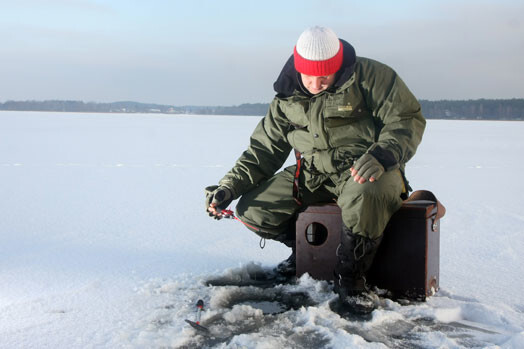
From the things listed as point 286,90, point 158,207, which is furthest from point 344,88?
point 158,207

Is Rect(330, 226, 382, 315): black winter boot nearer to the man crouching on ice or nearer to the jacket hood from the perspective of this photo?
the man crouching on ice

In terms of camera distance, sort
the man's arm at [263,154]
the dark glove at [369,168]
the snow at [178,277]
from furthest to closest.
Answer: the man's arm at [263,154], the dark glove at [369,168], the snow at [178,277]

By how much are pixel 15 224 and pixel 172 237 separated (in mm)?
1195

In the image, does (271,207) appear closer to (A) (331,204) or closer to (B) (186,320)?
(A) (331,204)

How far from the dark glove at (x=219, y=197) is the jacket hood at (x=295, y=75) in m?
0.51

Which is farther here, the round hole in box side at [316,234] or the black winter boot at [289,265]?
the black winter boot at [289,265]

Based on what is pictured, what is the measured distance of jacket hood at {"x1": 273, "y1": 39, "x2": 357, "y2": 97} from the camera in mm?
2104

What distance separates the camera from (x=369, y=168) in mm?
1867

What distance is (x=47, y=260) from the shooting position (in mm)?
2629

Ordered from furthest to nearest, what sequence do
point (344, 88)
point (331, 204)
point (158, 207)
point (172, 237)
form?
1. point (158, 207)
2. point (172, 237)
3. point (331, 204)
4. point (344, 88)

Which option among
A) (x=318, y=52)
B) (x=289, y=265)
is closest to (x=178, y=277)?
(x=289, y=265)

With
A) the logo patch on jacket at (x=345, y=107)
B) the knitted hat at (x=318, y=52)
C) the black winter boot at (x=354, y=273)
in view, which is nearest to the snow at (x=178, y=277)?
the black winter boot at (x=354, y=273)

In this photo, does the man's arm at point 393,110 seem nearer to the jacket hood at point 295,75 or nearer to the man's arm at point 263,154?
the jacket hood at point 295,75

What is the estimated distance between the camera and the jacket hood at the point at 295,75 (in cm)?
210
